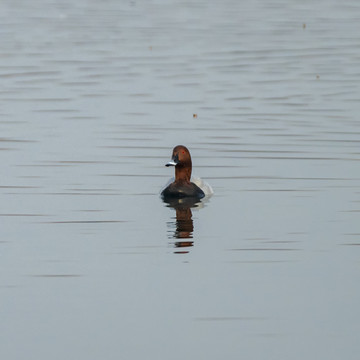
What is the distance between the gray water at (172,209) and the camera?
9.98m

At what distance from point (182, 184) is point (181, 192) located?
23cm

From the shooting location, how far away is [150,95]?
2592 cm

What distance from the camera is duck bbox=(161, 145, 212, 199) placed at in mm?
16188

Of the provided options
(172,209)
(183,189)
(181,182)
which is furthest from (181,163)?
(172,209)

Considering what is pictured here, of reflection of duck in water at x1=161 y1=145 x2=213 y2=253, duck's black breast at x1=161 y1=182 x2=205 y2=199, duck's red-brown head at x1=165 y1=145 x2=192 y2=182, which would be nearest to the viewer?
reflection of duck in water at x1=161 y1=145 x2=213 y2=253

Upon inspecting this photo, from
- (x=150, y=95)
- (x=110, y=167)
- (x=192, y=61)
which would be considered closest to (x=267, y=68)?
(x=192, y=61)

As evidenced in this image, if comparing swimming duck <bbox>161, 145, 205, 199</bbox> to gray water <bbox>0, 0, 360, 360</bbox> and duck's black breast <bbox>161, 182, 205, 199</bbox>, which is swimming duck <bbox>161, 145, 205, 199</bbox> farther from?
gray water <bbox>0, 0, 360, 360</bbox>

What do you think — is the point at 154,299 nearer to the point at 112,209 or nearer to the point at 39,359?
the point at 39,359

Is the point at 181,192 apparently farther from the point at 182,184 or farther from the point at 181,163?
the point at 181,163

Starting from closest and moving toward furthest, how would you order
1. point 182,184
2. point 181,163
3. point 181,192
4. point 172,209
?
1. point 172,209
2. point 181,192
3. point 182,184
4. point 181,163

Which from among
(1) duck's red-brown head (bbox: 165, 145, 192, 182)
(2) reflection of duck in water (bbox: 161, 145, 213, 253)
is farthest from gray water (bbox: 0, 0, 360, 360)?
(1) duck's red-brown head (bbox: 165, 145, 192, 182)

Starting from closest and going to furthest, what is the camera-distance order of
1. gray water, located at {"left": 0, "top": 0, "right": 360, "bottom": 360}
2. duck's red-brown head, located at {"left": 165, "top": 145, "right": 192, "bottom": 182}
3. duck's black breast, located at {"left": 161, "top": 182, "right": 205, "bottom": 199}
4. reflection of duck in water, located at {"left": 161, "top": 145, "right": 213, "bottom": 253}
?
gray water, located at {"left": 0, "top": 0, "right": 360, "bottom": 360}, reflection of duck in water, located at {"left": 161, "top": 145, "right": 213, "bottom": 253}, duck's black breast, located at {"left": 161, "top": 182, "right": 205, "bottom": 199}, duck's red-brown head, located at {"left": 165, "top": 145, "right": 192, "bottom": 182}

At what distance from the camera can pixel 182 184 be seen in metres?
16.4

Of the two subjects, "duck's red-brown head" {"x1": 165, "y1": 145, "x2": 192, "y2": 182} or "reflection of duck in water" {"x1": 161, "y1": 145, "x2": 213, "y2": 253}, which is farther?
"duck's red-brown head" {"x1": 165, "y1": 145, "x2": 192, "y2": 182}
